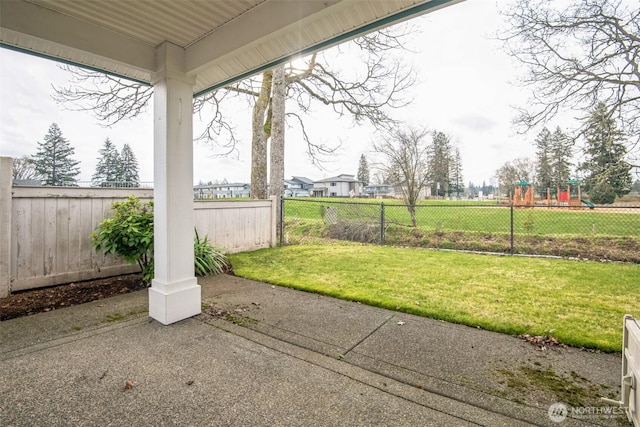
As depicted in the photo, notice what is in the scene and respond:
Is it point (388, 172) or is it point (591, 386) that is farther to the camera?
point (388, 172)

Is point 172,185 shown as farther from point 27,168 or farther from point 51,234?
point 27,168

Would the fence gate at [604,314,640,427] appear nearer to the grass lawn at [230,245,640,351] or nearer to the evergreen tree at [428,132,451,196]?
the grass lawn at [230,245,640,351]

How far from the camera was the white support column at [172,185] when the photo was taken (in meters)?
2.74

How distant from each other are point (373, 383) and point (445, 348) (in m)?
0.80

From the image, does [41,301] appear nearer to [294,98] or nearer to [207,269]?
[207,269]

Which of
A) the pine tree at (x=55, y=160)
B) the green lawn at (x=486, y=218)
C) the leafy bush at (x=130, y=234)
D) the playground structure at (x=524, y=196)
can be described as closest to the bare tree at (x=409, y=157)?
the green lawn at (x=486, y=218)

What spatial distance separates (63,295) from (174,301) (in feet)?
5.67

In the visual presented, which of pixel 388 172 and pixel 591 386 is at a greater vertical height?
pixel 388 172

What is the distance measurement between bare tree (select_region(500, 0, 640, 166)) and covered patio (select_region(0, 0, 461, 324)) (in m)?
6.44

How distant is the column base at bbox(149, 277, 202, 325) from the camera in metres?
2.75

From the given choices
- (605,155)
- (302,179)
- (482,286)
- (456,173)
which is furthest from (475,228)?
(302,179)

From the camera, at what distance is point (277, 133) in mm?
7926

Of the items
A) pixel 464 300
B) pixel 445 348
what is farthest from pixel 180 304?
pixel 464 300

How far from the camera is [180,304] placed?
284 cm
